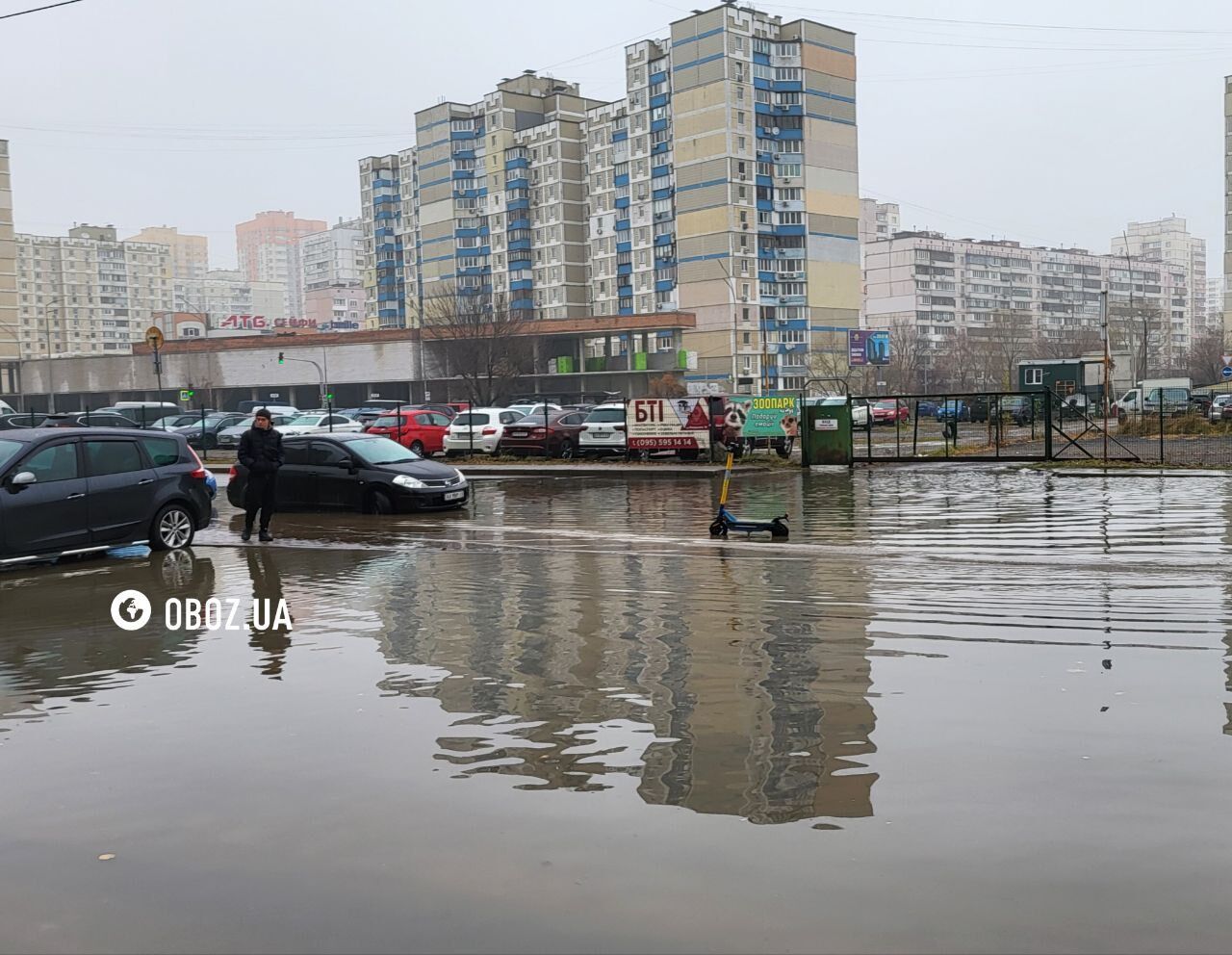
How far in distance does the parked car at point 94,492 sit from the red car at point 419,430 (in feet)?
70.5

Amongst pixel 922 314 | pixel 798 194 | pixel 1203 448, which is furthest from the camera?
pixel 922 314

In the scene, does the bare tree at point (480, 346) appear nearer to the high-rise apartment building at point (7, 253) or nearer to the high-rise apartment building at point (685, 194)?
the high-rise apartment building at point (685, 194)

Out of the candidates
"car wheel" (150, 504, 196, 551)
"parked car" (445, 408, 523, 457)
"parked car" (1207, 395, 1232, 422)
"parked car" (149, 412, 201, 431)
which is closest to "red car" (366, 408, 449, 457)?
"parked car" (445, 408, 523, 457)

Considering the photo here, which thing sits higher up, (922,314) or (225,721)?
(922,314)

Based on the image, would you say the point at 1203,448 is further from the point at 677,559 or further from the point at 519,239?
the point at 519,239

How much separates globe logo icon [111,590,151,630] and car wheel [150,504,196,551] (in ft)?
10.1

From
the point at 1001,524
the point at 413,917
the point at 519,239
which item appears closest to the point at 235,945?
the point at 413,917

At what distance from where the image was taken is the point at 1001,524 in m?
16.8

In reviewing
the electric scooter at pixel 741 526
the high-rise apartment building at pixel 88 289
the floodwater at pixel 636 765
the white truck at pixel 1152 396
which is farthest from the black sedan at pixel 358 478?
the high-rise apartment building at pixel 88 289

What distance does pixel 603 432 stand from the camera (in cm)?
3272

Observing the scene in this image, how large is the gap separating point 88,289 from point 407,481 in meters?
181

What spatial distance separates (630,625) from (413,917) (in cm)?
552

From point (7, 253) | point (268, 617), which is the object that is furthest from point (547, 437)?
point (7, 253)

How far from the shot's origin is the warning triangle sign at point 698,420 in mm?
30547
